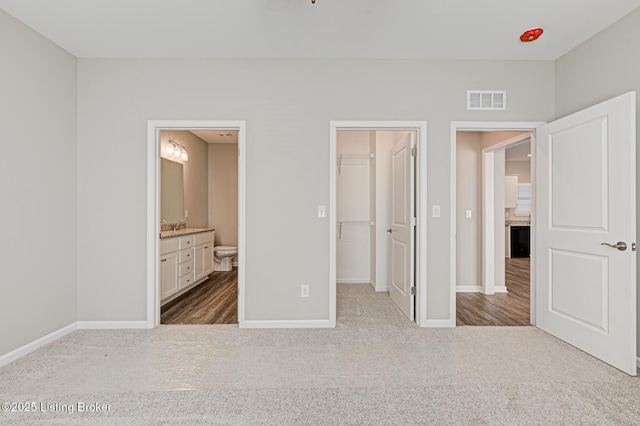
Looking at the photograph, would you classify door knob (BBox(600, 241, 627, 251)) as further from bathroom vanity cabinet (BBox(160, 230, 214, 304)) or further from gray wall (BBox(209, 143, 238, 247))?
gray wall (BBox(209, 143, 238, 247))

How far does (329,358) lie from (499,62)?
10.6ft

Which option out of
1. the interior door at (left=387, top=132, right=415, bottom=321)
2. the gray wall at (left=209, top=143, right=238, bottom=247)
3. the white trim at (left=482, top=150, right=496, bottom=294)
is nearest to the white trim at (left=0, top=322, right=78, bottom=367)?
the interior door at (left=387, top=132, right=415, bottom=321)

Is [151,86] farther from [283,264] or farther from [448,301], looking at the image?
[448,301]

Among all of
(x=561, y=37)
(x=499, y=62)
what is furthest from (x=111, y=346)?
(x=561, y=37)

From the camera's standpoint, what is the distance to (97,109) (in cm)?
331

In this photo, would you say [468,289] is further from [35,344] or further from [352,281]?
[35,344]

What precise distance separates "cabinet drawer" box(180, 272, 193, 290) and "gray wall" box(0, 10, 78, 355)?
1.34 m

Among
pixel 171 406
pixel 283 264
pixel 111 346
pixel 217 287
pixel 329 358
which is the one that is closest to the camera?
pixel 171 406

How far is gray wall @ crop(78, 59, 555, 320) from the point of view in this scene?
10.9ft

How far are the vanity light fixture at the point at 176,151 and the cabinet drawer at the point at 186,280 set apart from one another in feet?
6.18

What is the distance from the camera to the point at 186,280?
466 cm

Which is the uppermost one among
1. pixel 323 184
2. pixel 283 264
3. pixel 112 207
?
pixel 323 184

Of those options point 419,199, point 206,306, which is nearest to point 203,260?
point 206,306

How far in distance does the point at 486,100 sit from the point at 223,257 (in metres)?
4.96
